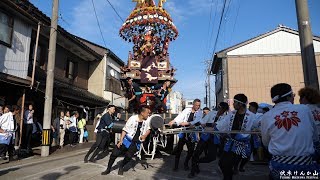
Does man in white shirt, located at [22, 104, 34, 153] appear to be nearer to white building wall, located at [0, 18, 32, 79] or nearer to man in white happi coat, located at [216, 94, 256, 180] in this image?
white building wall, located at [0, 18, 32, 79]

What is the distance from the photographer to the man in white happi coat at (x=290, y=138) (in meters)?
2.67

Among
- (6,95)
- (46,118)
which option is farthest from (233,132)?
(6,95)

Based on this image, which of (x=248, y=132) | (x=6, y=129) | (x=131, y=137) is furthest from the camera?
(x=6, y=129)

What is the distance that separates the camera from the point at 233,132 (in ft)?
13.6

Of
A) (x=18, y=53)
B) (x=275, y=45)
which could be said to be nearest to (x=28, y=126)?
(x=18, y=53)

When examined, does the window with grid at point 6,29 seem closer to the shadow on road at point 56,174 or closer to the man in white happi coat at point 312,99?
the shadow on road at point 56,174

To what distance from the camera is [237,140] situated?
4285mm

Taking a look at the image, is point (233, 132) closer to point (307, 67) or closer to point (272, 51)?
point (307, 67)

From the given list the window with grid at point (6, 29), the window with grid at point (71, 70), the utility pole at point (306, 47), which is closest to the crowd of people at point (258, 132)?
the utility pole at point (306, 47)

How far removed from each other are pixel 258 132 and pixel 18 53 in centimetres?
1104

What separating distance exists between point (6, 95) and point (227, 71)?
17.2 metres

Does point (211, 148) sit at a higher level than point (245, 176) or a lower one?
higher

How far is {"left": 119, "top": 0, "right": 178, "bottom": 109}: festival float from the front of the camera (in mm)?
10227

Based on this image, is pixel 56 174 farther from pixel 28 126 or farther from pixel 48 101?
pixel 28 126
